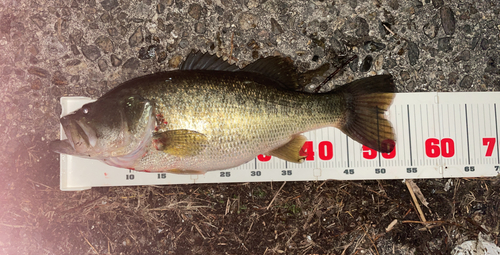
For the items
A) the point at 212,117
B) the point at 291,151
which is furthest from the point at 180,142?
the point at 291,151

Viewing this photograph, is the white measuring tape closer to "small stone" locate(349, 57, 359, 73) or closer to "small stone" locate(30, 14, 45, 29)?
"small stone" locate(349, 57, 359, 73)

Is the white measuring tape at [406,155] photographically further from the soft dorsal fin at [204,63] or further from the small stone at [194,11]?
the small stone at [194,11]

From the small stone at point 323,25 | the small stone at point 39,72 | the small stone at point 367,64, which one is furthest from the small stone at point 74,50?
the small stone at point 367,64

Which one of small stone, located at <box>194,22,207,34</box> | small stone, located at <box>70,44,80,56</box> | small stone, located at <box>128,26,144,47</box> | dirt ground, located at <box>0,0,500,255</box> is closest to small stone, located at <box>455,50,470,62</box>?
dirt ground, located at <box>0,0,500,255</box>

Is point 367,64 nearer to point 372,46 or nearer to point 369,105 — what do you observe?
point 372,46

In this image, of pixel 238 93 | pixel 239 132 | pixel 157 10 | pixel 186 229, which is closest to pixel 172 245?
pixel 186 229

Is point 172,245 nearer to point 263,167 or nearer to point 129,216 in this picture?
point 129,216
